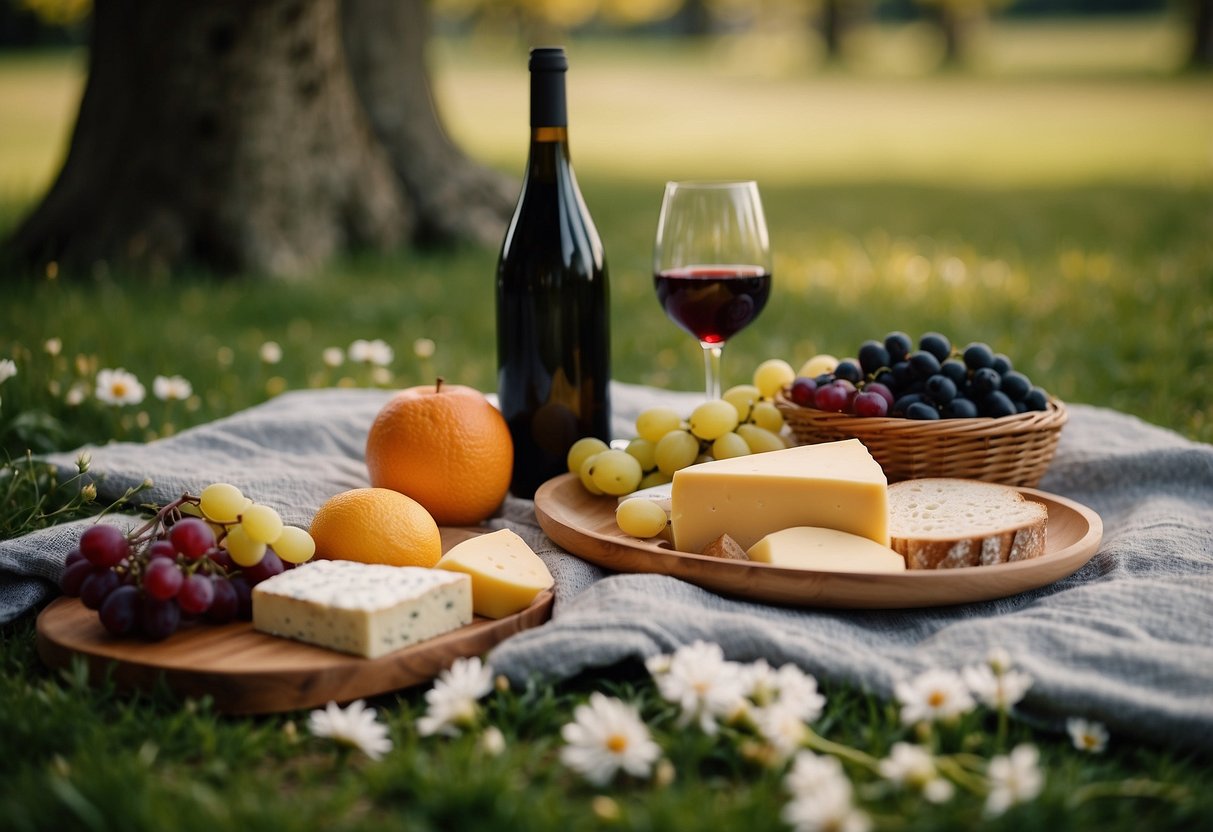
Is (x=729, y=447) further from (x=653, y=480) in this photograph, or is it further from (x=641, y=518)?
(x=641, y=518)

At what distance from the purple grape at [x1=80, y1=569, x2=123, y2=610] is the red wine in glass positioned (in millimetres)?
1473

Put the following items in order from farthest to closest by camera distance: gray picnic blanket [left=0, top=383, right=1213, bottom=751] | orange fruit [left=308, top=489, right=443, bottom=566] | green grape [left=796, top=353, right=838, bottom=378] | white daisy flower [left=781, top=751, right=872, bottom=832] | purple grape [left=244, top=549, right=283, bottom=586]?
green grape [left=796, top=353, right=838, bottom=378] → orange fruit [left=308, top=489, right=443, bottom=566] → purple grape [left=244, top=549, right=283, bottom=586] → gray picnic blanket [left=0, top=383, right=1213, bottom=751] → white daisy flower [left=781, top=751, right=872, bottom=832]

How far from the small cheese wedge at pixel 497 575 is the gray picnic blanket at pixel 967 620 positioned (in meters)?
0.07

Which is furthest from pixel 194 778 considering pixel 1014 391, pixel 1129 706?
pixel 1014 391

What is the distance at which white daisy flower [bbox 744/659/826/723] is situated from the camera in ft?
6.46

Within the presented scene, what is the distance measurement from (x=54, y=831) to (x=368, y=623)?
0.59 meters

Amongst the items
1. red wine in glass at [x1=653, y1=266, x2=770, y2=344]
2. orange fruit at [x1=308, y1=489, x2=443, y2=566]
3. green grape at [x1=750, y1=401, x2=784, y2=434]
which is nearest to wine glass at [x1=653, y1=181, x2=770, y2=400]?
red wine in glass at [x1=653, y1=266, x2=770, y2=344]

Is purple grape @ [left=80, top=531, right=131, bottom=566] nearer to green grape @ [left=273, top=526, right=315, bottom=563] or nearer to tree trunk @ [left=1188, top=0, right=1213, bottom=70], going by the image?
green grape @ [left=273, top=526, right=315, bottom=563]

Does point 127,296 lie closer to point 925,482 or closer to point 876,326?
point 876,326

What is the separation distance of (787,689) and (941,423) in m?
1.08

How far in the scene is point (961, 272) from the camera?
705 centimetres

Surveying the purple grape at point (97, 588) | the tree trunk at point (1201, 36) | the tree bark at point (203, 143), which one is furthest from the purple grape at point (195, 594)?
the tree trunk at point (1201, 36)

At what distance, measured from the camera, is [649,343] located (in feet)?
18.7

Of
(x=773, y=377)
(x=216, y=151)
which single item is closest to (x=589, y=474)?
(x=773, y=377)
